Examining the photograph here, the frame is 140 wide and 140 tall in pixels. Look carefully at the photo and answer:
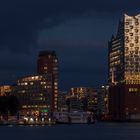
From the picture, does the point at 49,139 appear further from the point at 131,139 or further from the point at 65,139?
the point at 131,139

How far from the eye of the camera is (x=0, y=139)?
130m

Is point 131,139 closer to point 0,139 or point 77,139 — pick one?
point 77,139

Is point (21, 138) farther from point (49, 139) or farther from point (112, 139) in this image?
point (112, 139)

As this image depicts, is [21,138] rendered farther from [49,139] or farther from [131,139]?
[131,139]

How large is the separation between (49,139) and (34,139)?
267cm

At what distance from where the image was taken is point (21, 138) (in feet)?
455

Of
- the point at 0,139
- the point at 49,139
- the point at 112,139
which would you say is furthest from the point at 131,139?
the point at 0,139

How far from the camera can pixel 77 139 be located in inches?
5335

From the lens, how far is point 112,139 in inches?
5379

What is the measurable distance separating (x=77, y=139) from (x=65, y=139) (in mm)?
2163

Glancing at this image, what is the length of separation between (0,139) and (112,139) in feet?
66.3

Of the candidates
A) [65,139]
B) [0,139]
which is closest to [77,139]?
[65,139]

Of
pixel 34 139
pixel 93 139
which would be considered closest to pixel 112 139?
pixel 93 139

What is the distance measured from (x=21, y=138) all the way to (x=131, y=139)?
19.8m
